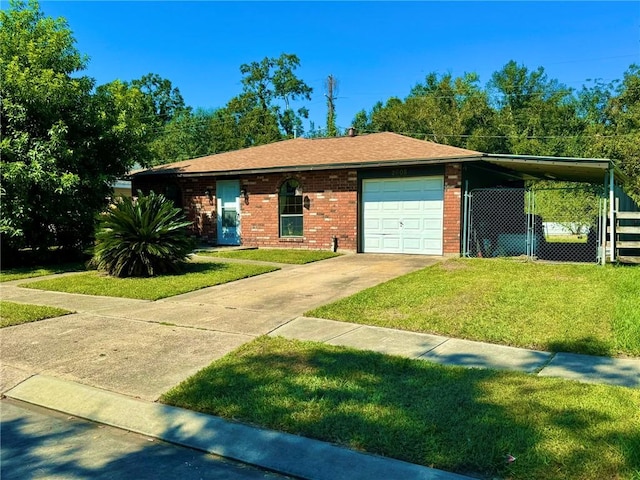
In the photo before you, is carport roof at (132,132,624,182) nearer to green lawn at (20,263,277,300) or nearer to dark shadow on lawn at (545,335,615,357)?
green lawn at (20,263,277,300)

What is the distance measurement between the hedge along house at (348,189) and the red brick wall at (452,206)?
3 cm

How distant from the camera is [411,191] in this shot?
48.9 ft

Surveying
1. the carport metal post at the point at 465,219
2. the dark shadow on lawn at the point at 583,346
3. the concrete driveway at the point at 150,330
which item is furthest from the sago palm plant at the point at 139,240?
the dark shadow on lawn at the point at 583,346

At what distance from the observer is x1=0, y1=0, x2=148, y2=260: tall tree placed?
41.0 ft

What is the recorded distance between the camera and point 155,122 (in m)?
52.6

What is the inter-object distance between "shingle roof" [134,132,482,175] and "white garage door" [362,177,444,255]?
0.79 m

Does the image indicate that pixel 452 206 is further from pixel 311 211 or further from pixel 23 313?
pixel 23 313

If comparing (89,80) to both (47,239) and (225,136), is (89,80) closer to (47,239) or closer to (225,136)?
(47,239)

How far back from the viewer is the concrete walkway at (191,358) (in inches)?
139

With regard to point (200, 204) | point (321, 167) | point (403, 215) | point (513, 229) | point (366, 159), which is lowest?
point (513, 229)

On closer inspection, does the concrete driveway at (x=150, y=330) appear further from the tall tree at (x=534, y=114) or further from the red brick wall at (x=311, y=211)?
the tall tree at (x=534, y=114)

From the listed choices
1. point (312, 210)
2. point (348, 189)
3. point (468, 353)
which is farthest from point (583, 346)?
point (312, 210)

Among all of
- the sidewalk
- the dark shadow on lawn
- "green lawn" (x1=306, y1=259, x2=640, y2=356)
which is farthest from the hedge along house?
the sidewalk

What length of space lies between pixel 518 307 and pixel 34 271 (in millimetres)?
11730
